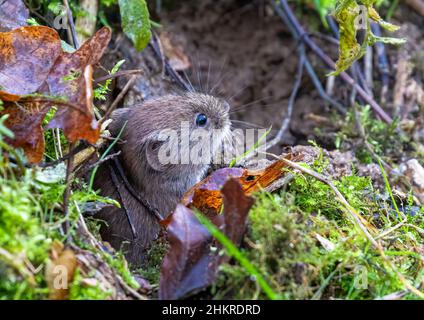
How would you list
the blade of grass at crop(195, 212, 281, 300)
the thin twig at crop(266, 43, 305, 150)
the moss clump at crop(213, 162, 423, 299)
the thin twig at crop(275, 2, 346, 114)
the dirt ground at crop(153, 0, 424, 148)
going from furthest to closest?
the dirt ground at crop(153, 0, 424, 148) < the thin twig at crop(275, 2, 346, 114) < the thin twig at crop(266, 43, 305, 150) < the moss clump at crop(213, 162, 423, 299) < the blade of grass at crop(195, 212, 281, 300)

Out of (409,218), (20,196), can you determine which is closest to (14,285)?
(20,196)

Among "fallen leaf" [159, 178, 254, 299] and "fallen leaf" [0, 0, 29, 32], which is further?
"fallen leaf" [0, 0, 29, 32]

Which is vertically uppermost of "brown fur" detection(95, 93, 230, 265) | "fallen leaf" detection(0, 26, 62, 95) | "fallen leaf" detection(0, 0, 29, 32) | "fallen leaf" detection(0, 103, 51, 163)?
"fallen leaf" detection(0, 0, 29, 32)

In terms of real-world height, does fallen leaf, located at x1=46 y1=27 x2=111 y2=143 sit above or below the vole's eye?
above

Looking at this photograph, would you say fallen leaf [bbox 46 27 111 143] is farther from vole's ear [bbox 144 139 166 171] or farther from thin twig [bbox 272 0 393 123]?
thin twig [bbox 272 0 393 123]

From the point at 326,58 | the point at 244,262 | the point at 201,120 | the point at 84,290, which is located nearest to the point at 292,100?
the point at 326,58

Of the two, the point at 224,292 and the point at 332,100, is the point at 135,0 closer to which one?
the point at 224,292

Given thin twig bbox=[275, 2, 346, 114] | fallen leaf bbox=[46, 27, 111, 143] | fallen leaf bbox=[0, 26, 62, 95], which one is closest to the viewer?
fallen leaf bbox=[46, 27, 111, 143]

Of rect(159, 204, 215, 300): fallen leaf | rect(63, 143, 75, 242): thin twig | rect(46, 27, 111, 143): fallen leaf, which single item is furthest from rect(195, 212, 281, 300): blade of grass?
rect(46, 27, 111, 143): fallen leaf

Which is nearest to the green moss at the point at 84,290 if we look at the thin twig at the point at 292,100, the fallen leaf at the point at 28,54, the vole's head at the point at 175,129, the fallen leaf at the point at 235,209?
the fallen leaf at the point at 235,209
